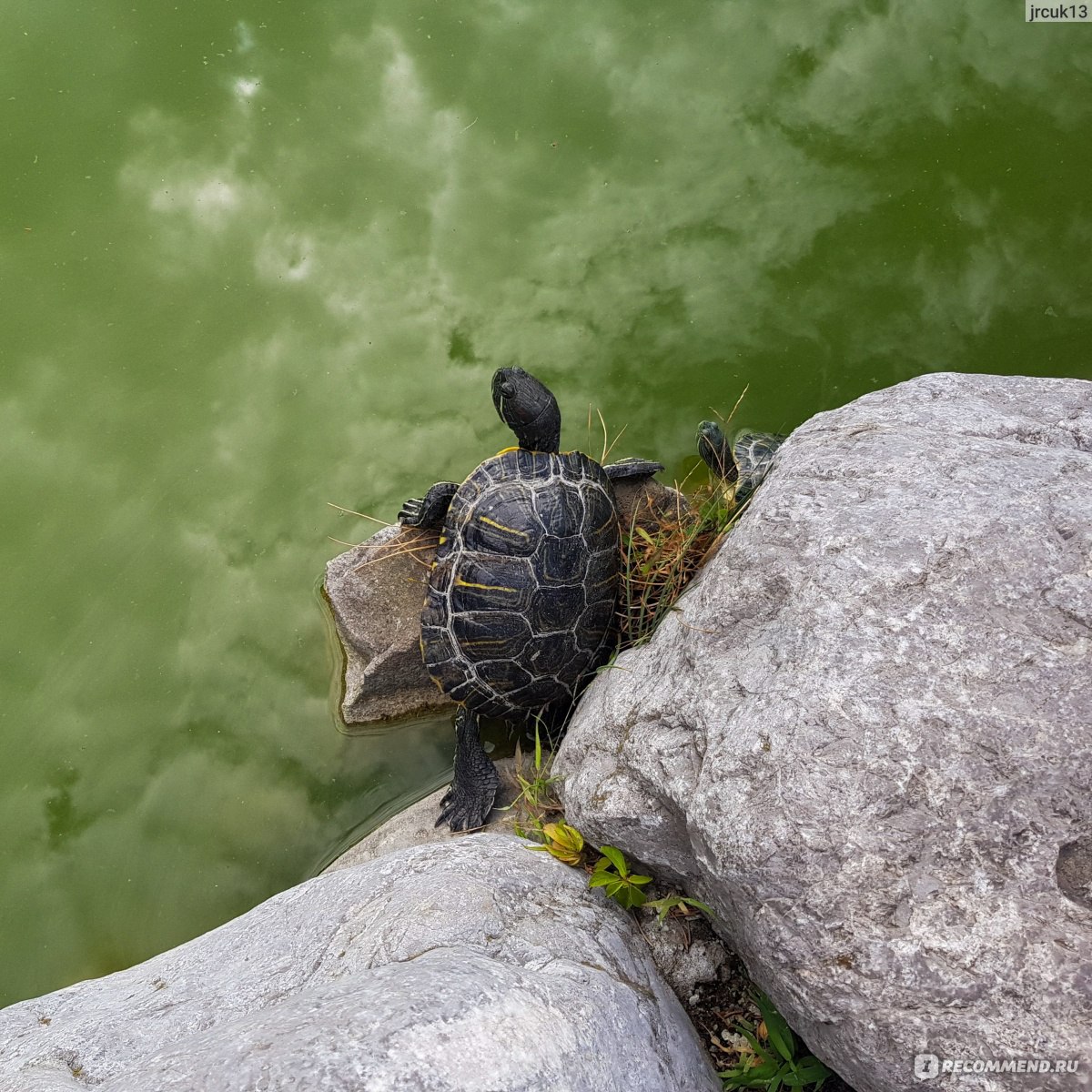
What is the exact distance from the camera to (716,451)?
2869 mm

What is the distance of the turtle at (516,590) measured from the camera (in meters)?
2.52

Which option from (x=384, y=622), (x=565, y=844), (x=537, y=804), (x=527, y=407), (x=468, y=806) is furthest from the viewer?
(x=384, y=622)

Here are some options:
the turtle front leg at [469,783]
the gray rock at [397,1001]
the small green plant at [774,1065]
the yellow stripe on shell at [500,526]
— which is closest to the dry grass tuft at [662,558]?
the yellow stripe on shell at [500,526]

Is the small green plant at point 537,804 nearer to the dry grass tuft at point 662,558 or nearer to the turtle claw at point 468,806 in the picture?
the turtle claw at point 468,806

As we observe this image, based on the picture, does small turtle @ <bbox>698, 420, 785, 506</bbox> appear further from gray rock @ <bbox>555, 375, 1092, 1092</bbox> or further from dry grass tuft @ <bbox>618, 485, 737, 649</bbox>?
gray rock @ <bbox>555, 375, 1092, 1092</bbox>

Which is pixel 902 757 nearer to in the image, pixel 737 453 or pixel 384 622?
pixel 737 453

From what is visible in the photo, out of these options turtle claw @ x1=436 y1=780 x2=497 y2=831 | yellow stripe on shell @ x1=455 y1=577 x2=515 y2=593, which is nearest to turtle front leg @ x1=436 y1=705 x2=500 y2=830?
turtle claw @ x1=436 y1=780 x2=497 y2=831

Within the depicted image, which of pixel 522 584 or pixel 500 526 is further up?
pixel 500 526

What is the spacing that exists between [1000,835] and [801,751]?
327 mm

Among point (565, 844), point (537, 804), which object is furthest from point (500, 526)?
point (565, 844)

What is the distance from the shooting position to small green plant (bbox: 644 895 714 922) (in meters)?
1.73

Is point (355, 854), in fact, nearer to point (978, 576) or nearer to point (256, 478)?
point (256, 478)

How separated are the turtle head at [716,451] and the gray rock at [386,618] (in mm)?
173

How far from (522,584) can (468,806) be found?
2.43ft
